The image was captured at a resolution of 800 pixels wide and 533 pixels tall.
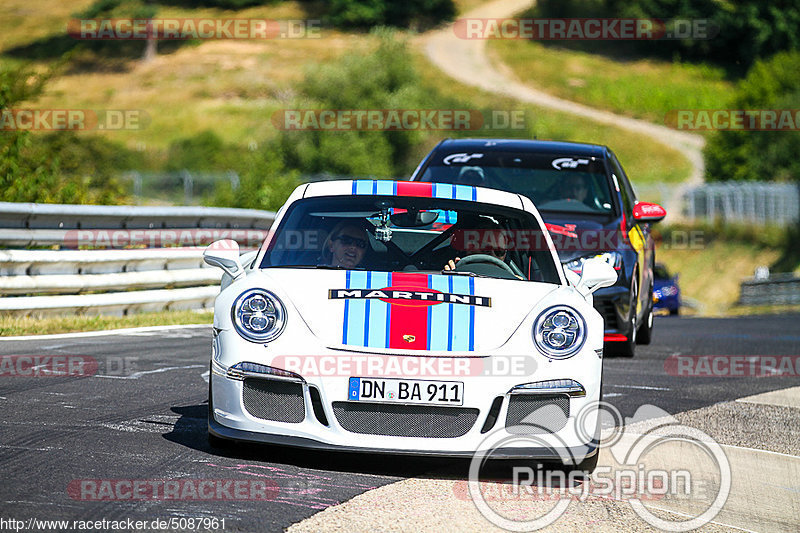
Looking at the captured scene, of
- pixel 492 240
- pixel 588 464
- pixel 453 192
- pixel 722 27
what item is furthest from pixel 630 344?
pixel 722 27

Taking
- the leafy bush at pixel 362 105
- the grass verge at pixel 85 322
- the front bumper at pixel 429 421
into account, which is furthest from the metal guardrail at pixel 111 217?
the leafy bush at pixel 362 105

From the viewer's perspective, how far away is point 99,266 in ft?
38.7

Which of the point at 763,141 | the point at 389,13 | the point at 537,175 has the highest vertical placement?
the point at 389,13

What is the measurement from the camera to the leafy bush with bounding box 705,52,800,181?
173ft

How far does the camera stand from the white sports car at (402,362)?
5.16m

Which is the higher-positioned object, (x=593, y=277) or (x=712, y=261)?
(x=593, y=277)

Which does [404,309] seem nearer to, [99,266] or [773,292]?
[99,266]

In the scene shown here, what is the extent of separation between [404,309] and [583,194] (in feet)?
17.6

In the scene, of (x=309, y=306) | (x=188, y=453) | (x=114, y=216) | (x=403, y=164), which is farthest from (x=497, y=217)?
(x=403, y=164)

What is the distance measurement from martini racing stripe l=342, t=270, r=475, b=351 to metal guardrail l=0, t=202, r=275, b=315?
6.23m

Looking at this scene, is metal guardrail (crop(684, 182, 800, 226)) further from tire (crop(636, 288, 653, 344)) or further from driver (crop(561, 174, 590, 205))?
driver (crop(561, 174, 590, 205))

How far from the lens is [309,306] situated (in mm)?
5348

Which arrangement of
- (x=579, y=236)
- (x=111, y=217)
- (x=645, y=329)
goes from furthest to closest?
(x=111, y=217) → (x=645, y=329) → (x=579, y=236)

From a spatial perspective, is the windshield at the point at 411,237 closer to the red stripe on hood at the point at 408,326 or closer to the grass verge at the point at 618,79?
the red stripe on hood at the point at 408,326
